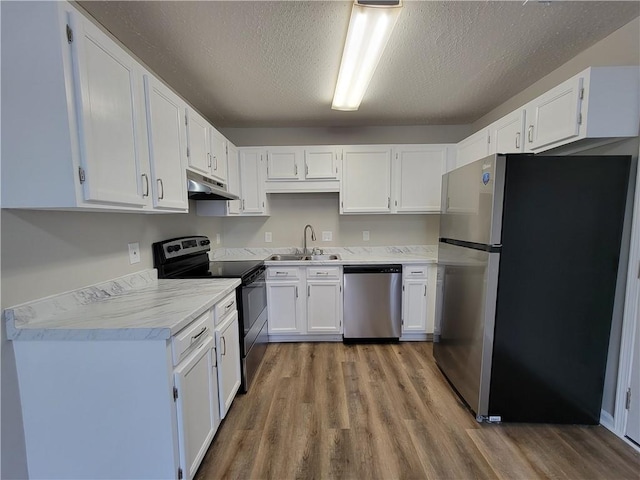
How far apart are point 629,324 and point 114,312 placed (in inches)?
113

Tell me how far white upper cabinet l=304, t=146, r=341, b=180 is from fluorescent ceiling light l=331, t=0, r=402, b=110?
75cm

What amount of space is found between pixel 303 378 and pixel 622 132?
2.73 meters

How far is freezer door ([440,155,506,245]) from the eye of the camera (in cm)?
158

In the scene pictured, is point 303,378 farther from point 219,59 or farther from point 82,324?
point 219,59

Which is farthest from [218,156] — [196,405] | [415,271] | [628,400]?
[628,400]

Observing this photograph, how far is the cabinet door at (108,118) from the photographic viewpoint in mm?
1027

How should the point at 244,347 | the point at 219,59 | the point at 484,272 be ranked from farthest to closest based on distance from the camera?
the point at 244,347
the point at 219,59
the point at 484,272

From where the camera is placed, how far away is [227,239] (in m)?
3.38

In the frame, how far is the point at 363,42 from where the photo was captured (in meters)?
1.53

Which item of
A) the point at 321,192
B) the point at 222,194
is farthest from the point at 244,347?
the point at 321,192

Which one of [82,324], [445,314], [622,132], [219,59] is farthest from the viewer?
[445,314]

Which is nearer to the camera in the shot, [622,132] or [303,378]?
[622,132]

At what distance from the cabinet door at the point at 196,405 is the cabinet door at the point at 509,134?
8.42 ft

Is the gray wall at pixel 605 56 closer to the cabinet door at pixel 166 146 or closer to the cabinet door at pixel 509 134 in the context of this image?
the cabinet door at pixel 509 134
